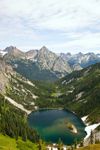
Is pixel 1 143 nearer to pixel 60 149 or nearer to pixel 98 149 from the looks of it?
pixel 60 149

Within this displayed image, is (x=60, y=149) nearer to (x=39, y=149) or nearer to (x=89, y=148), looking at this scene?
(x=39, y=149)

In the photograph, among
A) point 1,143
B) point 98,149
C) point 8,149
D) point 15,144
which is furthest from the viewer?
point 15,144

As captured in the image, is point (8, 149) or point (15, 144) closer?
point (8, 149)

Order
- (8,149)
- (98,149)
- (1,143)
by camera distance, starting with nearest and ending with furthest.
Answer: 1. (98,149)
2. (8,149)
3. (1,143)

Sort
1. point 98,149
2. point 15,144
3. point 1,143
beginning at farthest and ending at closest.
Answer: point 15,144
point 1,143
point 98,149

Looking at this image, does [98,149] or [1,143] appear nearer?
[98,149]

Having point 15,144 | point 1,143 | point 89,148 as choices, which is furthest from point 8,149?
point 89,148

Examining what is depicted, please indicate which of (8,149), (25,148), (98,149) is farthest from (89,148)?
(25,148)

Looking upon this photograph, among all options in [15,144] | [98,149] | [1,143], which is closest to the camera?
[98,149]
